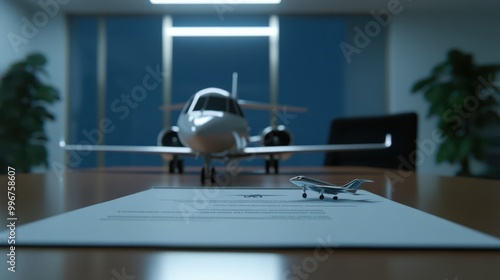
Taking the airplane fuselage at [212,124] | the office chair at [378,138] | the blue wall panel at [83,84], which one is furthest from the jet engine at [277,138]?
the blue wall panel at [83,84]

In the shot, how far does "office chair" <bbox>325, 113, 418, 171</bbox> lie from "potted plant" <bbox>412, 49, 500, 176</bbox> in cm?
288

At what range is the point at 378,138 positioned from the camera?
117 inches

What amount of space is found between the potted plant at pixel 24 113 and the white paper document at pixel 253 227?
504 centimetres

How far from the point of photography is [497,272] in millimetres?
322

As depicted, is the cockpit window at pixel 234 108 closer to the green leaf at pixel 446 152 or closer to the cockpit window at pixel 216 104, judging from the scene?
the cockpit window at pixel 216 104

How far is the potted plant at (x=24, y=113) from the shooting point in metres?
5.05

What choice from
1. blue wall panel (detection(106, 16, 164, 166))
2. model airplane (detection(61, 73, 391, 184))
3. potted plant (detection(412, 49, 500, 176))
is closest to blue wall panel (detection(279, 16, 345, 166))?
potted plant (detection(412, 49, 500, 176))

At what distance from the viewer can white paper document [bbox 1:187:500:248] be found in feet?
1.29

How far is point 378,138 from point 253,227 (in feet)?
Result: 8.81

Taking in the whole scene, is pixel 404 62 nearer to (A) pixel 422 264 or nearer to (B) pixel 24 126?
(B) pixel 24 126

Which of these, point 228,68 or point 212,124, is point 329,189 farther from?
point 228,68

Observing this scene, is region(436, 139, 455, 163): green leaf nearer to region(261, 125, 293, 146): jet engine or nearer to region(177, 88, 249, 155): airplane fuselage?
region(261, 125, 293, 146): jet engine

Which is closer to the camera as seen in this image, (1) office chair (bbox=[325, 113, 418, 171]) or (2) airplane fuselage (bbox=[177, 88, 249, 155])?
(2) airplane fuselage (bbox=[177, 88, 249, 155])

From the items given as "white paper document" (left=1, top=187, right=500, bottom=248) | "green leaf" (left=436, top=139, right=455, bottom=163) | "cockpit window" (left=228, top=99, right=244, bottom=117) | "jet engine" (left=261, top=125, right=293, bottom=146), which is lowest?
"green leaf" (left=436, top=139, right=455, bottom=163)
